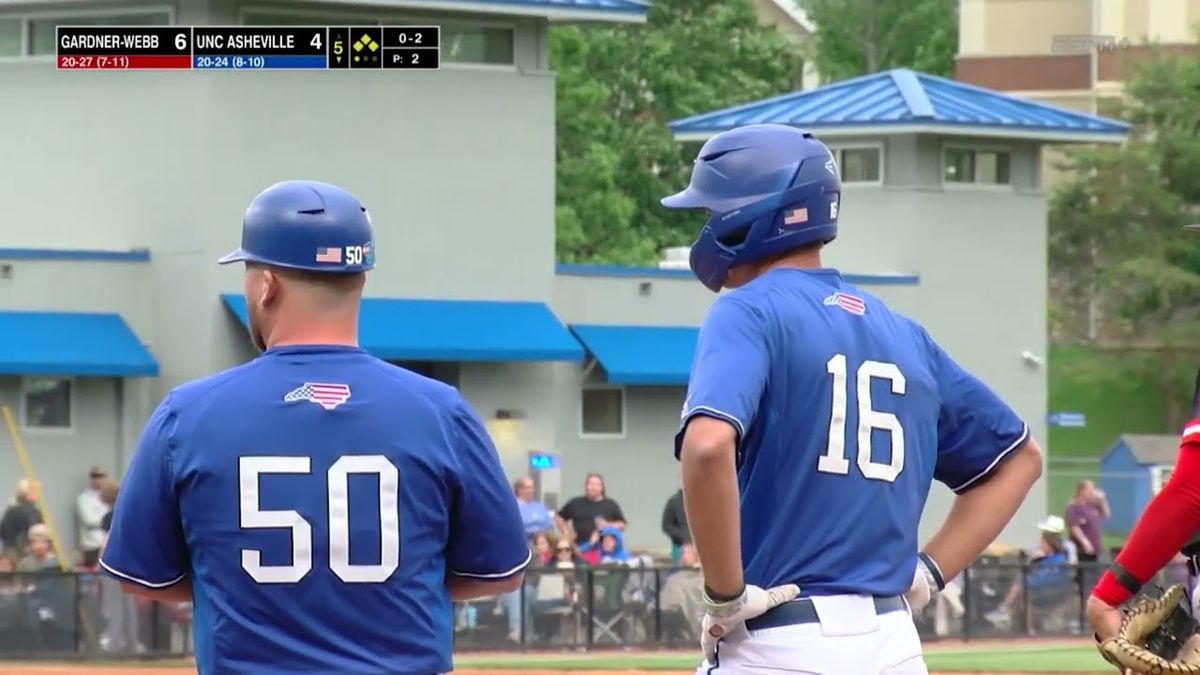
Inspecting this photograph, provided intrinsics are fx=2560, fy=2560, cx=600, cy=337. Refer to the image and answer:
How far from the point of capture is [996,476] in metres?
5.35

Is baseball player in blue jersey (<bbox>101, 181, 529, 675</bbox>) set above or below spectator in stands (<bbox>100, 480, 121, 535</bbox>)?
above

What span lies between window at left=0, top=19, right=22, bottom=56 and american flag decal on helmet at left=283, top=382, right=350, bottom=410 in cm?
2455

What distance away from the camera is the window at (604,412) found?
30.0 meters

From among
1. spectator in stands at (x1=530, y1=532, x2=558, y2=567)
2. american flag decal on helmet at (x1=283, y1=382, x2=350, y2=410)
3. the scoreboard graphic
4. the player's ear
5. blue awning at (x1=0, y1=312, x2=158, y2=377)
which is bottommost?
spectator in stands at (x1=530, y1=532, x2=558, y2=567)

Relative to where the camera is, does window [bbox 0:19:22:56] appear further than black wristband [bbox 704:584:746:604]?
Yes

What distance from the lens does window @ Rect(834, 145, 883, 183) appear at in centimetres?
3341

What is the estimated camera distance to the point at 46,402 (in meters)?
26.2

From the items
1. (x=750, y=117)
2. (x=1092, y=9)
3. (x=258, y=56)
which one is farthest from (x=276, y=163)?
(x=1092, y=9)

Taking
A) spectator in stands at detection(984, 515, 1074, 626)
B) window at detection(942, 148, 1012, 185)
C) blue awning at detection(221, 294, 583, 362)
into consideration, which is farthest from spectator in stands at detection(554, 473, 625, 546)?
window at detection(942, 148, 1012, 185)

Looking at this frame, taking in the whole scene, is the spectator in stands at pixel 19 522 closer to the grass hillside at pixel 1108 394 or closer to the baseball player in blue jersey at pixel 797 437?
the baseball player in blue jersey at pixel 797 437

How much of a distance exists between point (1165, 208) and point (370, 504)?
51.3 metres

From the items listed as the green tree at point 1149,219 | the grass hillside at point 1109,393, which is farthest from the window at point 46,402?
the green tree at point 1149,219

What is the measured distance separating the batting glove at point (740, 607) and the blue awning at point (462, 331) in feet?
71.2
